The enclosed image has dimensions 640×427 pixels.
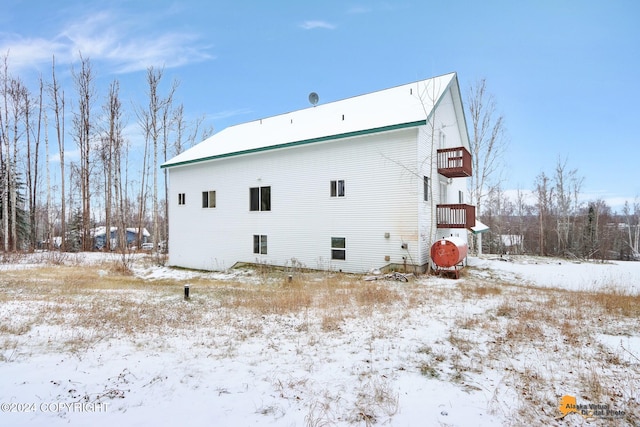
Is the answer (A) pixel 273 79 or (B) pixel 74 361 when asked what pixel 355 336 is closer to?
(B) pixel 74 361

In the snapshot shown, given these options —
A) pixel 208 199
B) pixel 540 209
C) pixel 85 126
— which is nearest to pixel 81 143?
pixel 85 126

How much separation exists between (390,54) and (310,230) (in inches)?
469

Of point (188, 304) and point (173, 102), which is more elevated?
point (173, 102)

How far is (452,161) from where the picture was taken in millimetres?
14984

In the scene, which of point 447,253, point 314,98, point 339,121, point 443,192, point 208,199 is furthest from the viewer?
point 314,98

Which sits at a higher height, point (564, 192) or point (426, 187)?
point (564, 192)

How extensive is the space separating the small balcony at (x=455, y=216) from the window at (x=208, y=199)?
12572 mm

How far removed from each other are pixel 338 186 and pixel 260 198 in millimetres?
4754

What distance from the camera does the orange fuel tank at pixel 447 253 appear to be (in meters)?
12.0

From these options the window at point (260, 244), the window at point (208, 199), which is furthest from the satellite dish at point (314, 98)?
the window at point (260, 244)

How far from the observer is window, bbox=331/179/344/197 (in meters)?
14.2

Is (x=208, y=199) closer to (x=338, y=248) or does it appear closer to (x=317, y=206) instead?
(x=317, y=206)

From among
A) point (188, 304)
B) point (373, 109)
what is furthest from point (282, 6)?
point (188, 304)

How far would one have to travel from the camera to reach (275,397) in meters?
3.36
